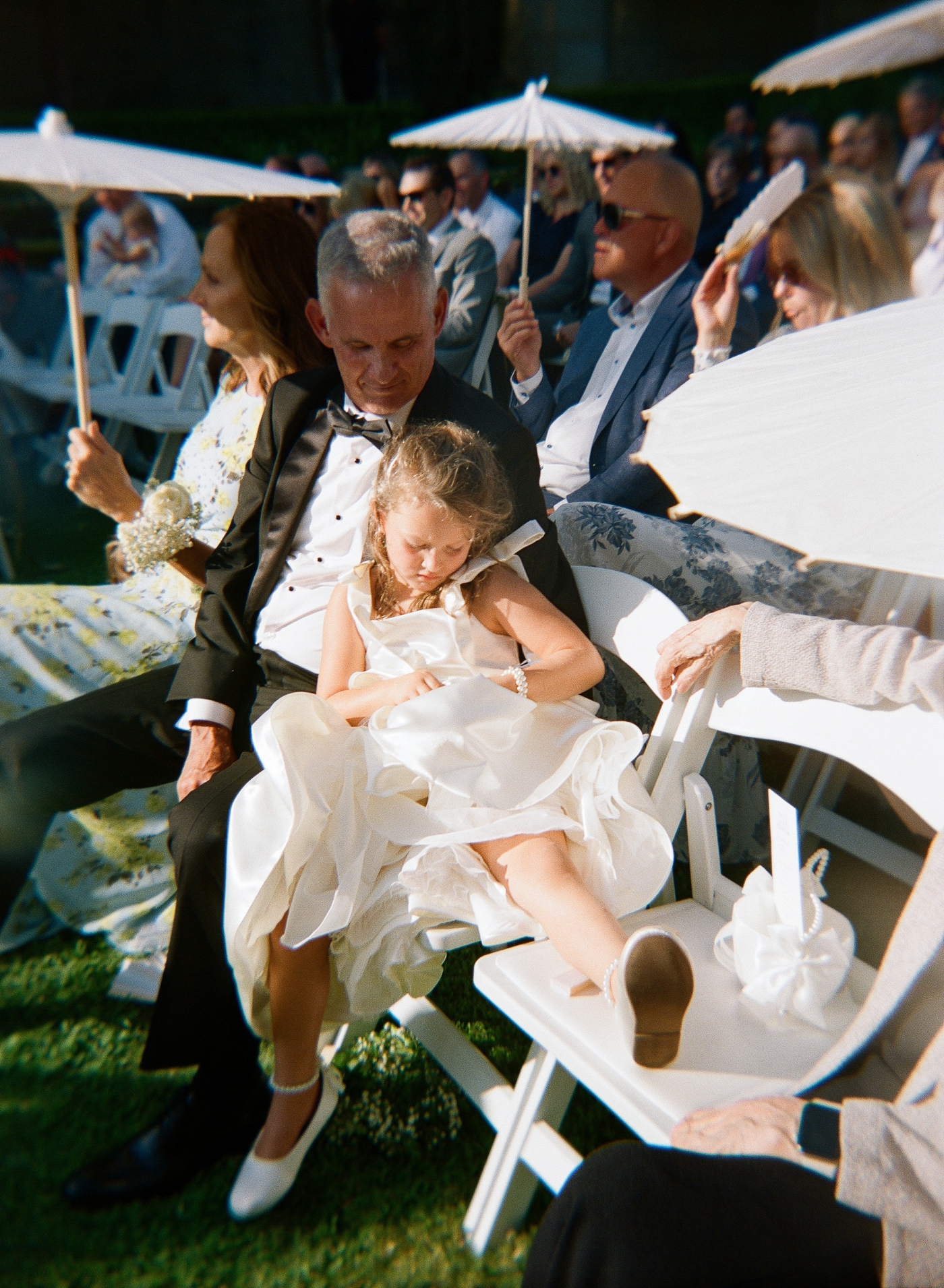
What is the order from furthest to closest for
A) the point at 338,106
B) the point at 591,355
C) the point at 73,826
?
the point at 338,106 → the point at 591,355 → the point at 73,826

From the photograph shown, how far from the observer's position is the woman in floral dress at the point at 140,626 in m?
2.75

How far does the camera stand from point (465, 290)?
213 inches

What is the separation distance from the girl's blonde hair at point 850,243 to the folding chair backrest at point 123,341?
14.7ft

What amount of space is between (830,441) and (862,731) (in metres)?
0.49

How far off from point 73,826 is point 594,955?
1.81m

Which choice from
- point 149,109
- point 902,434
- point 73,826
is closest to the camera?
point 902,434

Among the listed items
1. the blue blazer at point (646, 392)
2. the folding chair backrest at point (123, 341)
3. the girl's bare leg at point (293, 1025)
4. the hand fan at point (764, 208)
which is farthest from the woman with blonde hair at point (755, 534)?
the folding chair backrest at point (123, 341)

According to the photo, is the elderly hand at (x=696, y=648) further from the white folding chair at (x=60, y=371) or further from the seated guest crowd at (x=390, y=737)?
the white folding chair at (x=60, y=371)

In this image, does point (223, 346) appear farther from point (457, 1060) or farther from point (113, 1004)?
point (457, 1060)

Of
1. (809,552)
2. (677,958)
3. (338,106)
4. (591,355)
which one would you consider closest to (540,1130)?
(677,958)

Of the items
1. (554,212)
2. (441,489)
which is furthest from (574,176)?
(441,489)

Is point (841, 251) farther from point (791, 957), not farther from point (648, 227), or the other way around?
point (791, 957)

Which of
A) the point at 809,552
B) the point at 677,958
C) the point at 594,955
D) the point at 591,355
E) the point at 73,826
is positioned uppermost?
the point at 591,355

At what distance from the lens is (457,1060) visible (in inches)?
80.5
